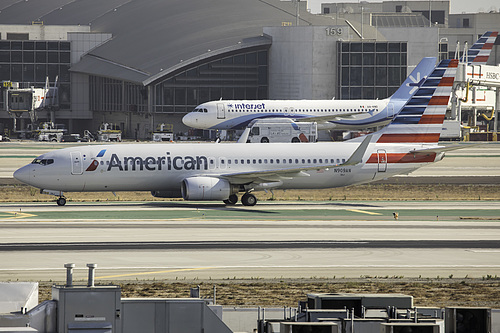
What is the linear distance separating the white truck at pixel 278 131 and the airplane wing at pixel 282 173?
4485 cm

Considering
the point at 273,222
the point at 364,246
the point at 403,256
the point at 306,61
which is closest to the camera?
the point at 403,256

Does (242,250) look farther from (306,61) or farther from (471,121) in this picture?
(471,121)

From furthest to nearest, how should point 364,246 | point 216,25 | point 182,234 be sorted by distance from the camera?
1. point 216,25
2. point 182,234
3. point 364,246

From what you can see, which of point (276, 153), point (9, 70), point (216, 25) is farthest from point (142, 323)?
point (9, 70)

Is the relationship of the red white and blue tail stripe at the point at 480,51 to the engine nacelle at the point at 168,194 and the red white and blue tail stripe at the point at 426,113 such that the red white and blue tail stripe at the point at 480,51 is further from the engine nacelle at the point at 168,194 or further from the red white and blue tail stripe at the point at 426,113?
the engine nacelle at the point at 168,194

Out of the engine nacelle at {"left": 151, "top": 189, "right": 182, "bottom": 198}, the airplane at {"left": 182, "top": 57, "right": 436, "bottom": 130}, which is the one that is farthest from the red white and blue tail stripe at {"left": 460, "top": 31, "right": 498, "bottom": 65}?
the engine nacelle at {"left": 151, "top": 189, "right": 182, "bottom": 198}

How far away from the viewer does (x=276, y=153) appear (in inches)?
1996

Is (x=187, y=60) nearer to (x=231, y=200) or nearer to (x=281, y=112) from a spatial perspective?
(x=281, y=112)

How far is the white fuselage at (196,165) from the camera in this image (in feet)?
156

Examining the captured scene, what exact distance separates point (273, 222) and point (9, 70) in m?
103

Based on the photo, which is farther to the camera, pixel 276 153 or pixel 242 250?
pixel 276 153

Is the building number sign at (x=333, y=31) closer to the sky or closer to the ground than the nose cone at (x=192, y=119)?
closer to the sky

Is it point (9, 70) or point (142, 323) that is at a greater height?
point (9, 70)

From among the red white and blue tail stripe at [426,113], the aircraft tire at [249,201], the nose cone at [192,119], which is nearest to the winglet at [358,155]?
the red white and blue tail stripe at [426,113]
